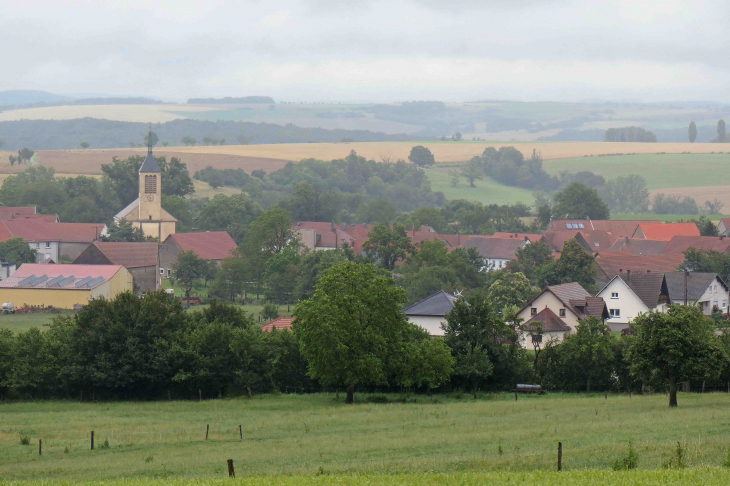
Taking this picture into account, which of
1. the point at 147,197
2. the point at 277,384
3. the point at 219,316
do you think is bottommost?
the point at 277,384

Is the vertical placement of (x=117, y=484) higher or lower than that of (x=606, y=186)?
lower

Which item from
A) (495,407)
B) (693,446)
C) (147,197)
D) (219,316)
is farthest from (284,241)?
(693,446)

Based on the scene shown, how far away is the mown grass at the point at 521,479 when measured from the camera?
1570 centimetres

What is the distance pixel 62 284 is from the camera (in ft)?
255

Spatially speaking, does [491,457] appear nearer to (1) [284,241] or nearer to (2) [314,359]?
(2) [314,359]

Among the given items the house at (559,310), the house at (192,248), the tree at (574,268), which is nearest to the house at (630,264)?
the tree at (574,268)

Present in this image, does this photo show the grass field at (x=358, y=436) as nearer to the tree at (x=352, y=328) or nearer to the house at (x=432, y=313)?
the tree at (x=352, y=328)

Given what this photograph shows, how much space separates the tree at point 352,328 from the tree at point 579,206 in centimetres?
10039

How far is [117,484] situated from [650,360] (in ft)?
75.1

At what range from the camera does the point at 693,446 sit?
2094 cm

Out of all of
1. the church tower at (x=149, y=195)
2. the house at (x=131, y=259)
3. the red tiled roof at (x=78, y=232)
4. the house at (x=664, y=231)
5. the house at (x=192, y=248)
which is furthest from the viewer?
the church tower at (x=149, y=195)

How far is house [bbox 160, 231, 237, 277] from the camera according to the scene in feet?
341

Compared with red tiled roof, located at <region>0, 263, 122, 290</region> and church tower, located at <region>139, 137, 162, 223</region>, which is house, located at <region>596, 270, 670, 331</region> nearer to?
red tiled roof, located at <region>0, 263, 122, 290</region>

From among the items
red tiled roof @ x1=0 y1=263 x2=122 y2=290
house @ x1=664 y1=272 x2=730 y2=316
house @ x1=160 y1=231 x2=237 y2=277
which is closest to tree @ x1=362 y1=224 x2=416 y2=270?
house @ x1=160 y1=231 x2=237 y2=277
